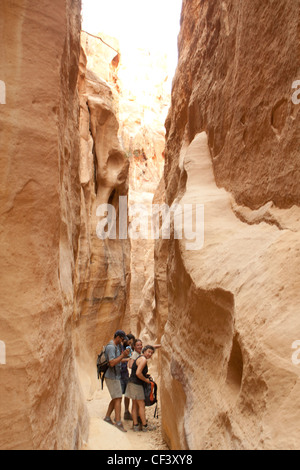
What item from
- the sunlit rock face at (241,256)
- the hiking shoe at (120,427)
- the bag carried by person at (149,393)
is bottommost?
the hiking shoe at (120,427)

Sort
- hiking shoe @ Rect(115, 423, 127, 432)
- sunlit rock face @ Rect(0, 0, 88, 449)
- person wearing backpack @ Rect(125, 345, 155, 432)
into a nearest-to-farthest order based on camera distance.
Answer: sunlit rock face @ Rect(0, 0, 88, 449)
hiking shoe @ Rect(115, 423, 127, 432)
person wearing backpack @ Rect(125, 345, 155, 432)

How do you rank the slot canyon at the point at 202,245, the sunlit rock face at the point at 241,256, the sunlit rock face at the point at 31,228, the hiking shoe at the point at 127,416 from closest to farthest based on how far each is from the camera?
the sunlit rock face at the point at 241,256 < the slot canyon at the point at 202,245 < the sunlit rock face at the point at 31,228 < the hiking shoe at the point at 127,416

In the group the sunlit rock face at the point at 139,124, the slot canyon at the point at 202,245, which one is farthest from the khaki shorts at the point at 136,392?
the sunlit rock face at the point at 139,124

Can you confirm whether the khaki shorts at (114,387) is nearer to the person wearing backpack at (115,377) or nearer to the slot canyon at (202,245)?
the person wearing backpack at (115,377)

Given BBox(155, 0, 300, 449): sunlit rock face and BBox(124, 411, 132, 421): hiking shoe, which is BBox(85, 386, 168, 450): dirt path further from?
BBox(155, 0, 300, 449): sunlit rock face

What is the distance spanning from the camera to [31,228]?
3014 millimetres

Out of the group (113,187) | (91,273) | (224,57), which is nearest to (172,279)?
(224,57)

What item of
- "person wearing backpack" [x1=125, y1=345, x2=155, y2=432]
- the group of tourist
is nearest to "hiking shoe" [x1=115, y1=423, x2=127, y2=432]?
the group of tourist

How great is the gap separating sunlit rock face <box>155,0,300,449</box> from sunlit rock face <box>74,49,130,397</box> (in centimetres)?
460

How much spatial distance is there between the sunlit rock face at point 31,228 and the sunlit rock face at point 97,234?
6188mm

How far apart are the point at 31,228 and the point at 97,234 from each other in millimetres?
8131

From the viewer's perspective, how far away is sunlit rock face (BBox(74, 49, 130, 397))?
392 inches

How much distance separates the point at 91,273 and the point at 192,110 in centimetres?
561

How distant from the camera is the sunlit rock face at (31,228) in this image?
2.73m
